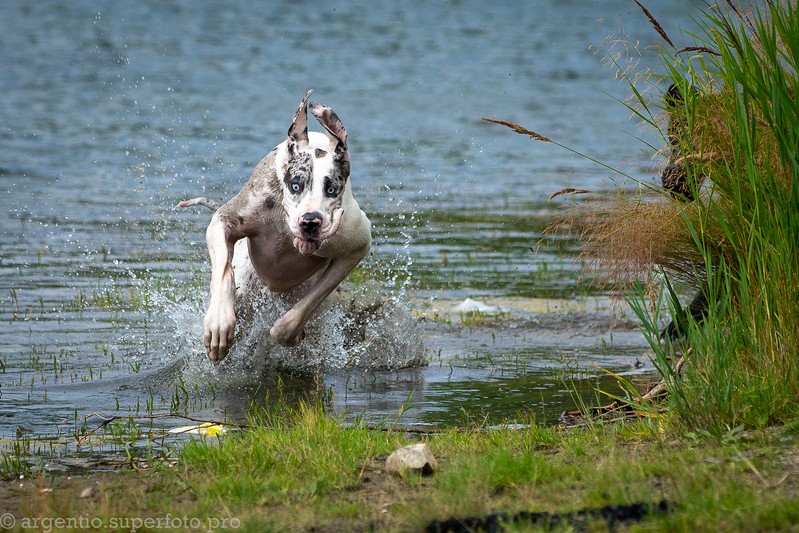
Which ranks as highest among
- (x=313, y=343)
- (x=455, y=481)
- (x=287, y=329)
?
(x=455, y=481)

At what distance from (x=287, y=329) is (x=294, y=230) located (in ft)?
2.91

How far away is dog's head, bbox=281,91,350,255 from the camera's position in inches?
251

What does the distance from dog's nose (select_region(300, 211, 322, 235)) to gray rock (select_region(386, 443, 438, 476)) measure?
193 centimetres

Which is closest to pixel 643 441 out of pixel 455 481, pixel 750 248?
pixel 750 248

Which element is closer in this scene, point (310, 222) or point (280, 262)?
point (310, 222)

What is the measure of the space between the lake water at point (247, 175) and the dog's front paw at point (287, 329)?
1.12 ft

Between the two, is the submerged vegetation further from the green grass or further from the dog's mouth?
the dog's mouth

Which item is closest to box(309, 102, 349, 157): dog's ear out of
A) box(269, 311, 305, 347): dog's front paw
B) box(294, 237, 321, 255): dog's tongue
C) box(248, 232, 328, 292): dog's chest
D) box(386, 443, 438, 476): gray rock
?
box(294, 237, 321, 255): dog's tongue

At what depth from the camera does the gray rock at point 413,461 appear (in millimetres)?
4621

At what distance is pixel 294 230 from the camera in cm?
641

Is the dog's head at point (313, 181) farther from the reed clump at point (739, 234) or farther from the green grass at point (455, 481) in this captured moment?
the reed clump at point (739, 234)

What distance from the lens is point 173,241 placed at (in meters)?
11.9

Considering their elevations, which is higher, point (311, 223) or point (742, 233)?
point (742, 233)

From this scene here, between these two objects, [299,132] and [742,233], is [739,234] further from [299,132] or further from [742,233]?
[299,132]
